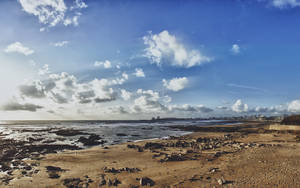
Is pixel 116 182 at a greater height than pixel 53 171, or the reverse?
pixel 116 182

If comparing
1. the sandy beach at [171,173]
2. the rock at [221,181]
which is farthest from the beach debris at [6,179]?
the rock at [221,181]

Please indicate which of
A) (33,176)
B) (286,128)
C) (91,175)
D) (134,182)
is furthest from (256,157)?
(286,128)

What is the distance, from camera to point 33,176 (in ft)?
49.0

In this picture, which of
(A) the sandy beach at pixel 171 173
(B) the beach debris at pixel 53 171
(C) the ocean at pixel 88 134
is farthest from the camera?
(C) the ocean at pixel 88 134

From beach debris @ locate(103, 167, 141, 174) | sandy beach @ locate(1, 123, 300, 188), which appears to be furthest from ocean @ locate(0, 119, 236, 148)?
beach debris @ locate(103, 167, 141, 174)

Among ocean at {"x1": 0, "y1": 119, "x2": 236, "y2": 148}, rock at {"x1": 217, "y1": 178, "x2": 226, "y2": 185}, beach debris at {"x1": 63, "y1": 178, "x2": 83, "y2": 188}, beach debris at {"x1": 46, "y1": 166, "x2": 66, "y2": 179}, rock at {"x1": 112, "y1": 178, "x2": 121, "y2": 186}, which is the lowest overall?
ocean at {"x1": 0, "y1": 119, "x2": 236, "y2": 148}

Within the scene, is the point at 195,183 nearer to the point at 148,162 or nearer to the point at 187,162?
the point at 187,162

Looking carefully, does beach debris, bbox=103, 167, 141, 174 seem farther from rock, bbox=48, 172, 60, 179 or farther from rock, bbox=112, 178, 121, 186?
rock, bbox=48, 172, 60, 179

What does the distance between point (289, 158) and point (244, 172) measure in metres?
7.70

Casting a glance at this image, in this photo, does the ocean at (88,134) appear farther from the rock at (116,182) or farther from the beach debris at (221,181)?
the beach debris at (221,181)

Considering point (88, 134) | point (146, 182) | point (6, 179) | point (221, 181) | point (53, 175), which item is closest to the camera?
point (221, 181)

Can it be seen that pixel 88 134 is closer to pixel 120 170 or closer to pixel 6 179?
pixel 6 179

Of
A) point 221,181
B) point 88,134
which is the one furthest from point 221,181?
point 88,134

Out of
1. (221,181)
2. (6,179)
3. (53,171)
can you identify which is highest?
(221,181)
